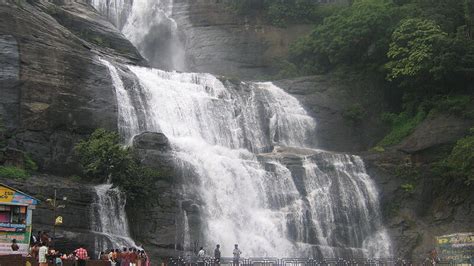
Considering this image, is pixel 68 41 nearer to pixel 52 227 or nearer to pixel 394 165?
pixel 52 227

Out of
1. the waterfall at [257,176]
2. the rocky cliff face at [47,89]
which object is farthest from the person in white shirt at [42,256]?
the rocky cliff face at [47,89]

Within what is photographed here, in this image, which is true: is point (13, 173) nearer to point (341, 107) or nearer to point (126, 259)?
point (126, 259)

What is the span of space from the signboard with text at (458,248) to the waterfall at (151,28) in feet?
121

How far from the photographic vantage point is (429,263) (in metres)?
33.0

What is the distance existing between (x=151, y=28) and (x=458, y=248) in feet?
141

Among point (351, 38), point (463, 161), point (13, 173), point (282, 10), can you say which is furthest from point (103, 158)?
point (282, 10)

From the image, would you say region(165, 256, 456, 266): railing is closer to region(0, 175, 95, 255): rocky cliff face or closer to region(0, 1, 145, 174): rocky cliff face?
region(0, 175, 95, 255): rocky cliff face

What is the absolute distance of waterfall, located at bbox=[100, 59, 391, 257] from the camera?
35.4 meters

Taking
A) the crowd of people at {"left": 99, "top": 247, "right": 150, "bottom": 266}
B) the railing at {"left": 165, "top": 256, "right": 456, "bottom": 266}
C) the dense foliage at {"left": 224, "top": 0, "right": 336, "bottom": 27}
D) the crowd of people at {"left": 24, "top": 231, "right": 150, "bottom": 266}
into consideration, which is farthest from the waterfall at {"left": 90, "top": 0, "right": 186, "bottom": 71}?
the crowd of people at {"left": 99, "top": 247, "right": 150, "bottom": 266}

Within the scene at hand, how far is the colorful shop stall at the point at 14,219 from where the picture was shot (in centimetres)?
2178

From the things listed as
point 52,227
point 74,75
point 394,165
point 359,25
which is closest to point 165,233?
point 52,227

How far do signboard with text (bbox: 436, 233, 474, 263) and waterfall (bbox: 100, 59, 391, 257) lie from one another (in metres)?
7.17

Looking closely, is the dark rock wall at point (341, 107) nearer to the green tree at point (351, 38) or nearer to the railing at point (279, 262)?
the green tree at point (351, 38)

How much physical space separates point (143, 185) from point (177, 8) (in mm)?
37180
